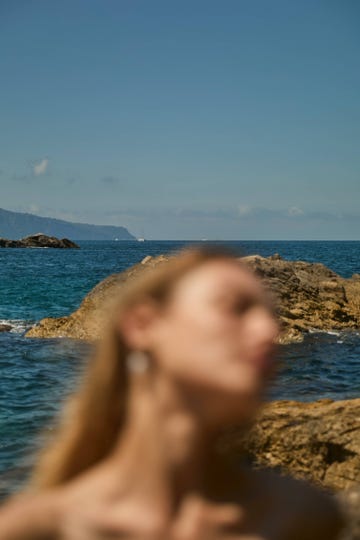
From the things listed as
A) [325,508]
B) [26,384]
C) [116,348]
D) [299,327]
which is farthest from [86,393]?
[299,327]

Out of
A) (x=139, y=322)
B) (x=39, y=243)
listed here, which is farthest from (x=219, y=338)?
(x=39, y=243)

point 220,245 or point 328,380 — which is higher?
point 220,245

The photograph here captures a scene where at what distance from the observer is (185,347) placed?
106cm

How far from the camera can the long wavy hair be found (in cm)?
110

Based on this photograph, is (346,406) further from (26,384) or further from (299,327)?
(299,327)

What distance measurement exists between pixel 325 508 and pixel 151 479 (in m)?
0.34

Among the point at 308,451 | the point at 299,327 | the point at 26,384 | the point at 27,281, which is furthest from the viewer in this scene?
the point at 27,281

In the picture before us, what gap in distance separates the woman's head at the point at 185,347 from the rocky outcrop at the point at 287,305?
14632 mm

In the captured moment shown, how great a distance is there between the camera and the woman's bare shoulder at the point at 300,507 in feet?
3.89

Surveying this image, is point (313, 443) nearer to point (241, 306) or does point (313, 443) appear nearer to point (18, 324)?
point (241, 306)

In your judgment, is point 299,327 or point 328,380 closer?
point 328,380

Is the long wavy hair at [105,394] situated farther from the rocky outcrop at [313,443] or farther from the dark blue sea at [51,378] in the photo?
the dark blue sea at [51,378]

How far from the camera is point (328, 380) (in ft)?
42.4

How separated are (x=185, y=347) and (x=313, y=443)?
456cm
